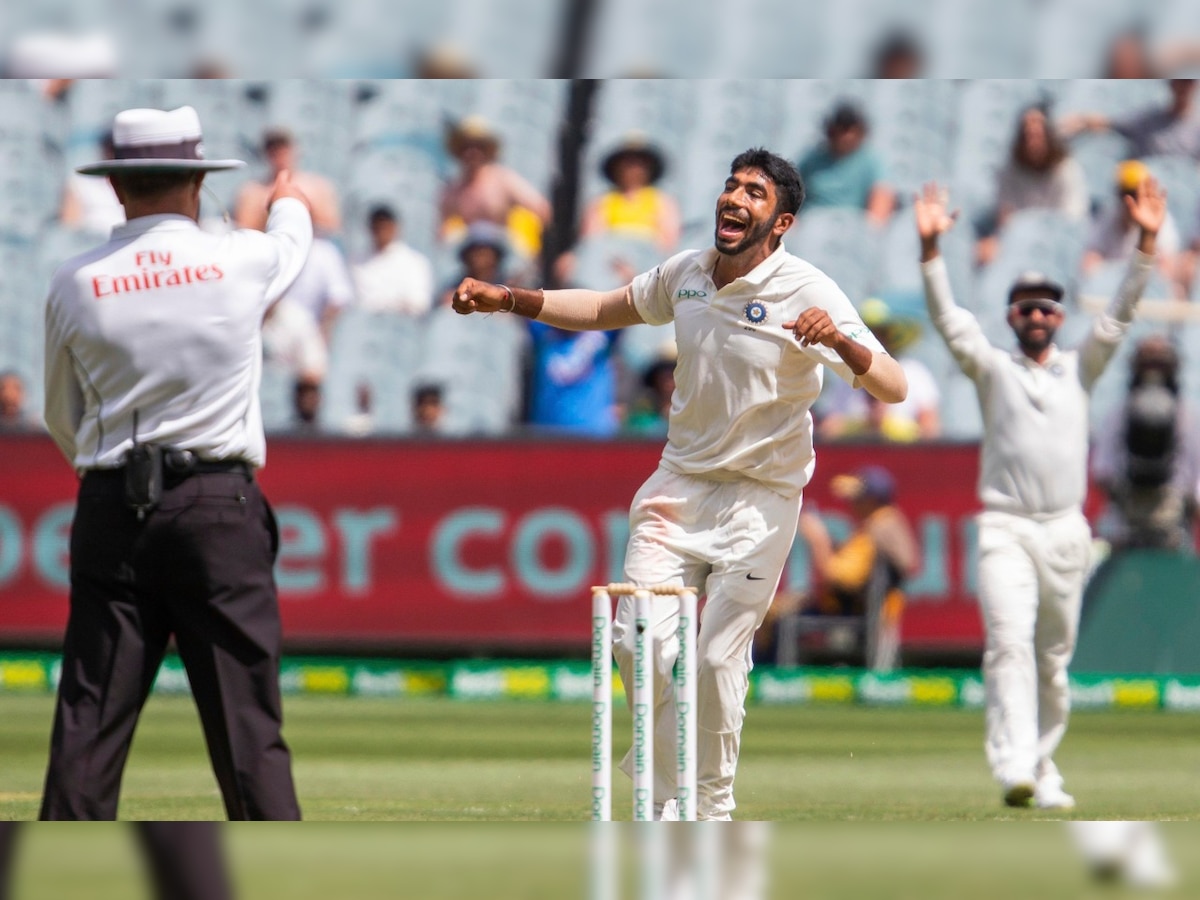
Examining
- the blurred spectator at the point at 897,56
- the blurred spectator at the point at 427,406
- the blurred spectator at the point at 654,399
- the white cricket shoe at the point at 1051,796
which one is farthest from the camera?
the blurred spectator at the point at 427,406

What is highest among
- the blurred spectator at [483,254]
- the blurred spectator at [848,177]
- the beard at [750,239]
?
the blurred spectator at [848,177]

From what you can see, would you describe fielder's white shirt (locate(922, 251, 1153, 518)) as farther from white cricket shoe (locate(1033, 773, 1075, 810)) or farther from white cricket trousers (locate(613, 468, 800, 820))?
white cricket trousers (locate(613, 468, 800, 820))

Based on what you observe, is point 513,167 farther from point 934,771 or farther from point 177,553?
point 177,553

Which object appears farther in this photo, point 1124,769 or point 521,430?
point 521,430

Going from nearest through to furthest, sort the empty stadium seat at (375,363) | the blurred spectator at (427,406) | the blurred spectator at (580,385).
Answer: the blurred spectator at (427,406), the blurred spectator at (580,385), the empty stadium seat at (375,363)

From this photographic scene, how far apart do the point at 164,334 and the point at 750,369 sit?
202cm

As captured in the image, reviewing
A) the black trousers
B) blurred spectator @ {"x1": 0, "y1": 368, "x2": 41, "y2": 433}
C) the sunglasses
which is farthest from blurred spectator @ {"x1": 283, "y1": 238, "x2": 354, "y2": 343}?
the black trousers

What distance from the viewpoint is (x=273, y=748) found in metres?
4.98

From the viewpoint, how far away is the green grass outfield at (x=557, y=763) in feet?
25.4

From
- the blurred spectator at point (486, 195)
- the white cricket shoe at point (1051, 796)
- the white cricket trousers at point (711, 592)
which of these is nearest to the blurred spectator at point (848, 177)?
the blurred spectator at point (486, 195)

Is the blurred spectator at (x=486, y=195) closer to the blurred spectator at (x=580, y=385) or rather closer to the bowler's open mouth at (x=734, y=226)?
the blurred spectator at (x=580, y=385)

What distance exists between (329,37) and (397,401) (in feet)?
31.9

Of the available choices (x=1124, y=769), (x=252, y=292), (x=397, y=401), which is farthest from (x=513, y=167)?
(x=252, y=292)

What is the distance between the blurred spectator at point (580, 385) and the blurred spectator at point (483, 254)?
0.55m
